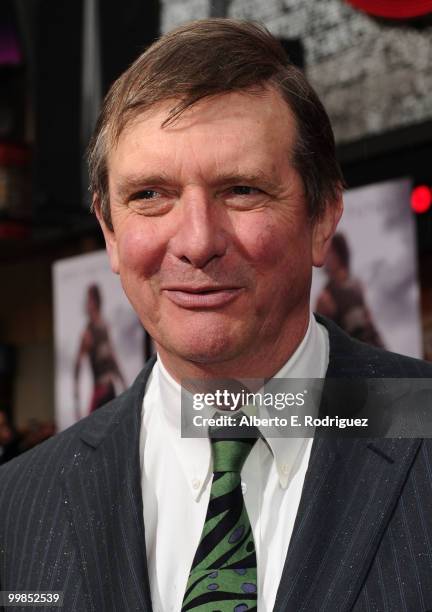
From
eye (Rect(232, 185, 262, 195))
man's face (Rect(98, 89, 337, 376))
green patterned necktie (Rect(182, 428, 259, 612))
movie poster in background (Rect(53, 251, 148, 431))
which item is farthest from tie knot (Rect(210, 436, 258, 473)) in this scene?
movie poster in background (Rect(53, 251, 148, 431))

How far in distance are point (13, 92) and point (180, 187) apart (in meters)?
4.56

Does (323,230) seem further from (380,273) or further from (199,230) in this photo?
(380,273)

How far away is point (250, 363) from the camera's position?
1.30m

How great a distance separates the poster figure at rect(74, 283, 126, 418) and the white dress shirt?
2.04 metres

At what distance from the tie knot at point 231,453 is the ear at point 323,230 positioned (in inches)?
11.8

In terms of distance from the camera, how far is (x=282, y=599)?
116 centimetres

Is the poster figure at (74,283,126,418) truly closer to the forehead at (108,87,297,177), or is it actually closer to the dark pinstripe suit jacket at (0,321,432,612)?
the dark pinstripe suit jacket at (0,321,432,612)

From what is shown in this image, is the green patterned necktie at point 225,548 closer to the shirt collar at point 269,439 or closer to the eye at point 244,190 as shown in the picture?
the shirt collar at point 269,439

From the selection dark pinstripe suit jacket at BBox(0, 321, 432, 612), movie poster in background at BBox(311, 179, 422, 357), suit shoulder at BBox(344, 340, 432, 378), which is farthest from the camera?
movie poster in background at BBox(311, 179, 422, 357)

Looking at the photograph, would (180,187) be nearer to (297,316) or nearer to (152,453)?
(297,316)

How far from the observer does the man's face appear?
1.20 meters

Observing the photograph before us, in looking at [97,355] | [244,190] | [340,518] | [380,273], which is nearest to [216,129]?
[244,190]

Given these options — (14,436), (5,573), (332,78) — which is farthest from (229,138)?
(14,436)

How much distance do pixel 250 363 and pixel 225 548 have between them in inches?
10.4
